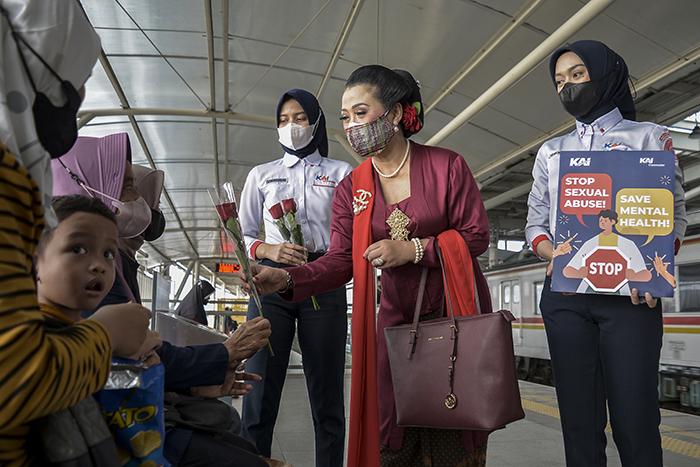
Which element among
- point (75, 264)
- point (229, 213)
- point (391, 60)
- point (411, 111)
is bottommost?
point (75, 264)

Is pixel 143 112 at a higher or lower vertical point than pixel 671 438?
higher

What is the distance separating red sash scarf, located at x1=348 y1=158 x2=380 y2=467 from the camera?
5.69 ft

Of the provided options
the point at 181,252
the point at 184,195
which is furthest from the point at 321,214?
the point at 181,252

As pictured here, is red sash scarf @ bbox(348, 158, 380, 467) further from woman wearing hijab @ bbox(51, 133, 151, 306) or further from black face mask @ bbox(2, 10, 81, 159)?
black face mask @ bbox(2, 10, 81, 159)

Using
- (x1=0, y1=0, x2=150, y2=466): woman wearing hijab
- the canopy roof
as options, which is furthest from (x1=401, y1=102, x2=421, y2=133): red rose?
the canopy roof

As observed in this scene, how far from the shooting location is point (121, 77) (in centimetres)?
970

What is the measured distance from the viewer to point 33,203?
780mm

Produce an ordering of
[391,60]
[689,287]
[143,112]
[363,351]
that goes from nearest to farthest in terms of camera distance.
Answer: [363,351]
[689,287]
[391,60]
[143,112]

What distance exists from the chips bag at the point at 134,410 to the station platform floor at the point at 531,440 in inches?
84.9

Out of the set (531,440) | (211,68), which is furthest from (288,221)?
(211,68)

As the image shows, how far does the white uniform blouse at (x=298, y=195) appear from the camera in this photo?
2520 millimetres

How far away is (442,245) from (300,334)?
88cm

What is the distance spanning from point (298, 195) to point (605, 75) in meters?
1.37

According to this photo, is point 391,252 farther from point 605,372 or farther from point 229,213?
point 605,372
